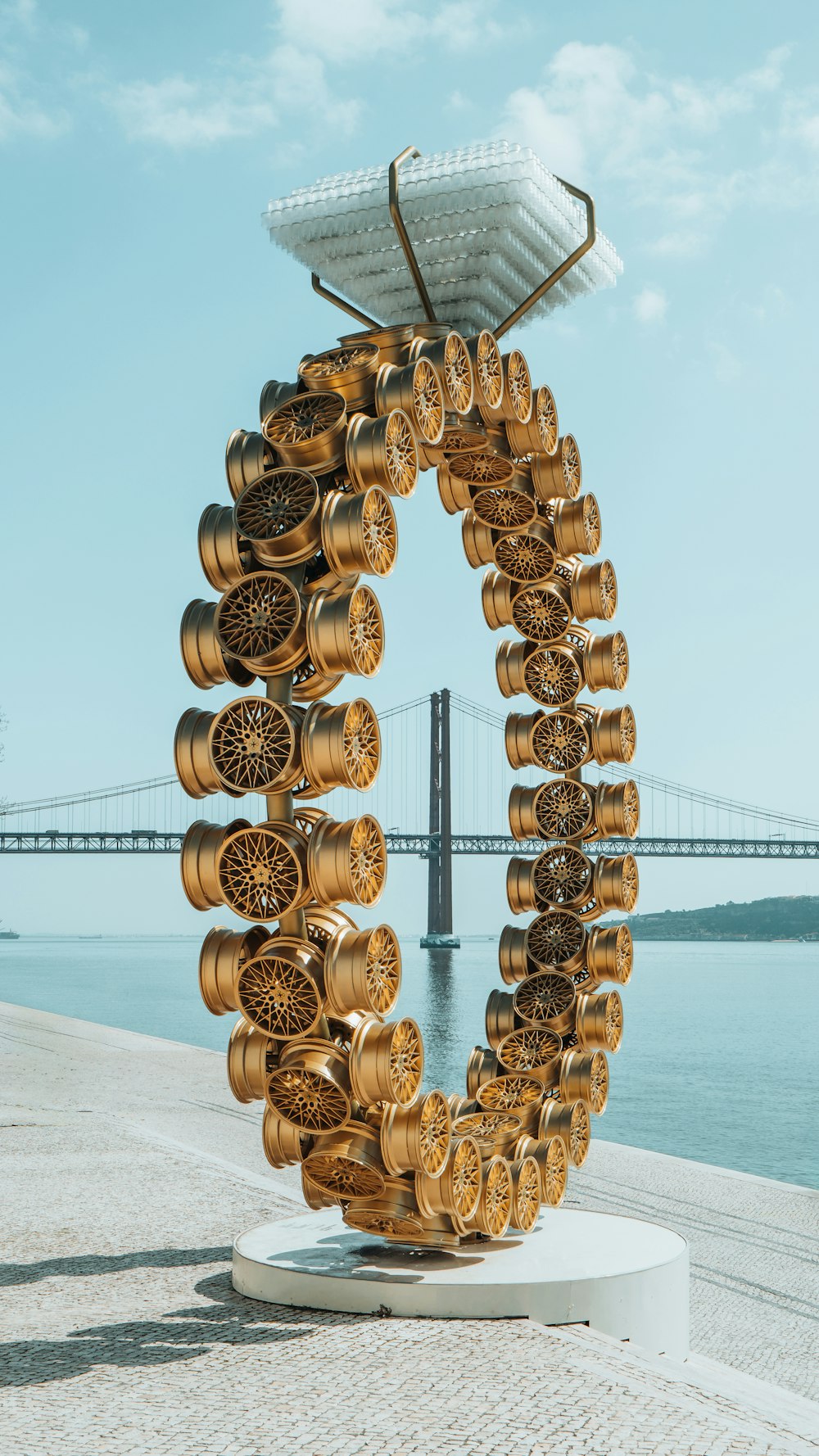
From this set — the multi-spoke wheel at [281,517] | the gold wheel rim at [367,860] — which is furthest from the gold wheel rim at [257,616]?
the gold wheel rim at [367,860]

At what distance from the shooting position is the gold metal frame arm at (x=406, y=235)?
5602 millimetres

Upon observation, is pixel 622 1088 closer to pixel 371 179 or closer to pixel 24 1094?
pixel 24 1094

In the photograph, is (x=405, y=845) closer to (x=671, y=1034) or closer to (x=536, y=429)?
(x=671, y=1034)

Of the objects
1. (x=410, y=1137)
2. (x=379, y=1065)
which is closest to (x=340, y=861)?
(x=379, y=1065)

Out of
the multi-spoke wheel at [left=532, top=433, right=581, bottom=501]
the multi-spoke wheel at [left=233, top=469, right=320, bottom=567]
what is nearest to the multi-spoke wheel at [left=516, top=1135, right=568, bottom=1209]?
the multi-spoke wheel at [left=233, top=469, right=320, bottom=567]

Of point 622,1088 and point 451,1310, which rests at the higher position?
point 451,1310

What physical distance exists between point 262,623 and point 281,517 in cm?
43

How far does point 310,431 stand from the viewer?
17.1ft

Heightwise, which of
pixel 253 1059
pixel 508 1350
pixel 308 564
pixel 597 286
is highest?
pixel 597 286

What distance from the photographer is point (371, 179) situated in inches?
230

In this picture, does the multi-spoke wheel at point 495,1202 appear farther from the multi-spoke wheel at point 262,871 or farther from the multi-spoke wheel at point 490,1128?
the multi-spoke wheel at point 262,871

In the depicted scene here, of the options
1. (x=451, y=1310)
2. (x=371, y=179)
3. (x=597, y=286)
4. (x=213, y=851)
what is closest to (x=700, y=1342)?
(x=451, y=1310)

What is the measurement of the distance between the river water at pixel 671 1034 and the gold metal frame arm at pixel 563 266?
1185 centimetres

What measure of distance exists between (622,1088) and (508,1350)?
63.5 feet
